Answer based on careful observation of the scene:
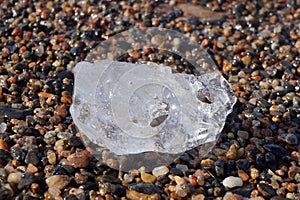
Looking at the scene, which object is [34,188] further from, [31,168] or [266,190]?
[266,190]

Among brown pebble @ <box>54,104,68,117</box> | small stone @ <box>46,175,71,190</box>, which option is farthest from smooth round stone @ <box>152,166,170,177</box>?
brown pebble @ <box>54,104,68,117</box>

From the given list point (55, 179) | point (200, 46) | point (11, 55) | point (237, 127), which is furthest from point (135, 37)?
point (55, 179)

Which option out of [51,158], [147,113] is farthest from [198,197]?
[51,158]

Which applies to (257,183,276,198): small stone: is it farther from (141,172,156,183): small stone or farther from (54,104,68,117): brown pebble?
(54,104,68,117): brown pebble

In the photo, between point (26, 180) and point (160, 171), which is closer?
point (26, 180)

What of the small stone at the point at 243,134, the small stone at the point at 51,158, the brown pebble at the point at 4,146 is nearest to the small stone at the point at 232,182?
the small stone at the point at 243,134

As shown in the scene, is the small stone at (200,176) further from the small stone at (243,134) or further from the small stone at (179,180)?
the small stone at (243,134)

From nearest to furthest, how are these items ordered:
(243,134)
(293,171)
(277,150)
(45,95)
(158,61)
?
(293,171) → (277,150) → (243,134) → (45,95) → (158,61)
